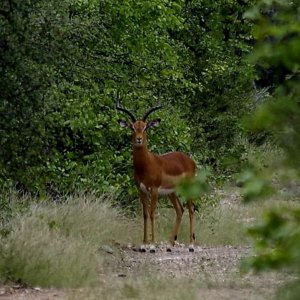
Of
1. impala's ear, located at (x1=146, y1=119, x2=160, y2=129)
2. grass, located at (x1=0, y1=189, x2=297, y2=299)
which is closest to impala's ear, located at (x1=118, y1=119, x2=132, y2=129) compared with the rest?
impala's ear, located at (x1=146, y1=119, x2=160, y2=129)

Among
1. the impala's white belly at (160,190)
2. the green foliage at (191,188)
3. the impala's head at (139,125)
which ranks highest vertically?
the impala's head at (139,125)

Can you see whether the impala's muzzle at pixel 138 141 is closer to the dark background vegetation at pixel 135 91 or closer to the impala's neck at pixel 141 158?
the impala's neck at pixel 141 158

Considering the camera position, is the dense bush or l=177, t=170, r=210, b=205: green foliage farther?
the dense bush

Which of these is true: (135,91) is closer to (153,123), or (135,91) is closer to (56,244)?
(153,123)

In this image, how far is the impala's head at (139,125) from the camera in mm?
14422

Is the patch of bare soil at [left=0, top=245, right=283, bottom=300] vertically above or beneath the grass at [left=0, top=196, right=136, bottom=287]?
beneath

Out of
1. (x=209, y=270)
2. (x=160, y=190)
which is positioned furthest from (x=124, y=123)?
(x=209, y=270)

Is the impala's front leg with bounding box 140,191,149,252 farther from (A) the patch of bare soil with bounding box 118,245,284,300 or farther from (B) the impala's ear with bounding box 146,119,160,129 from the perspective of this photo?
(B) the impala's ear with bounding box 146,119,160,129

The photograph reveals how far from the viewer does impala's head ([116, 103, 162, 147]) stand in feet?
47.3

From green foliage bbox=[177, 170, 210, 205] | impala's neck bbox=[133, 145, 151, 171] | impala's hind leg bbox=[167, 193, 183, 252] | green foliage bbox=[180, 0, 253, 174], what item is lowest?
impala's hind leg bbox=[167, 193, 183, 252]

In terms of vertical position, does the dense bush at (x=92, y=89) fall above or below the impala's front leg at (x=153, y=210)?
above

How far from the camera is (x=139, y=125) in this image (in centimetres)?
1438

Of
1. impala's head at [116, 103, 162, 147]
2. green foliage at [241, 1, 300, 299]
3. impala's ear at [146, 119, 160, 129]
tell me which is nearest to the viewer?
green foliage at [241, 1, 300, 299]

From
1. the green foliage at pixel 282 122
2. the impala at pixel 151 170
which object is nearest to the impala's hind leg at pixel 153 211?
the impala at pixel 151 170
